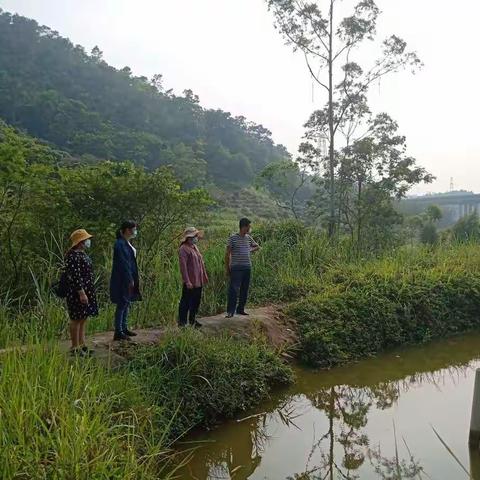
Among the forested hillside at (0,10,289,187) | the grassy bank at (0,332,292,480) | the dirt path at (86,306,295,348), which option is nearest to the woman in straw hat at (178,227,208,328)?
the dirt path at (86,306,295,348)

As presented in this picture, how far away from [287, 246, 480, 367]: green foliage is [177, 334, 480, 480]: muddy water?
54 centimetres

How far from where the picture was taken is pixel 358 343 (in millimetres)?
8367

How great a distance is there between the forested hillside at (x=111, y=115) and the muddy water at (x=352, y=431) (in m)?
25.5

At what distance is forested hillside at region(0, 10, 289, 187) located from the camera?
33.5 meters

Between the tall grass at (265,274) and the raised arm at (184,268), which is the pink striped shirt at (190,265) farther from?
the tall grass at (265,274)

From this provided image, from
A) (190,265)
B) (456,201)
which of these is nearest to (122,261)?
(190,265)

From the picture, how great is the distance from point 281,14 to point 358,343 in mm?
10374

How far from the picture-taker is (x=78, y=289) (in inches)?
200

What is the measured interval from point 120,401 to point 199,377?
1.19 meters

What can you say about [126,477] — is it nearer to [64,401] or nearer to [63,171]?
[64,401]

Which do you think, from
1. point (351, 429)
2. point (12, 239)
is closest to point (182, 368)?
point (351, 429)

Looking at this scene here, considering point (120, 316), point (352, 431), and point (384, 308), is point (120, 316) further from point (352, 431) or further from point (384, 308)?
point (384, 308)

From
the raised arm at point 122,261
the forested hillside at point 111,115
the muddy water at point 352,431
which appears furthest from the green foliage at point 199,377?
the forested hillside at point 111,115

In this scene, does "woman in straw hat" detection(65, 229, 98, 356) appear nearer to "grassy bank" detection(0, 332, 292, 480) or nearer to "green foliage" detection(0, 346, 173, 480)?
"grassy bank" detection(0, 332, 292, 480)
